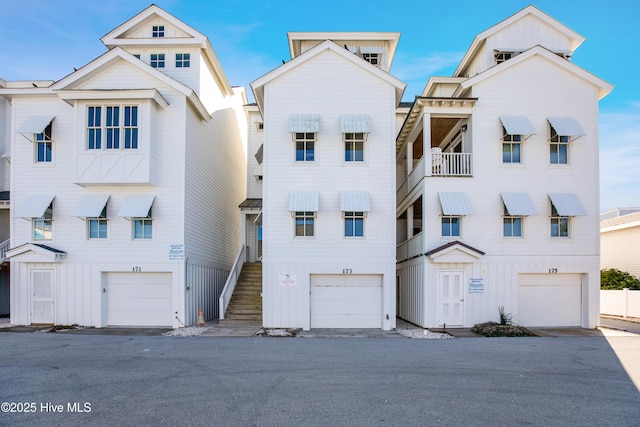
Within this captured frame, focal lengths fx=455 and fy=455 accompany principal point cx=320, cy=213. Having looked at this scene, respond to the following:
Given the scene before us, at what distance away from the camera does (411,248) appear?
18.8m

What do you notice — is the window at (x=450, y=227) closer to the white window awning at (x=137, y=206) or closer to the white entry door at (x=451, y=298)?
the white entry door at (x=451, y=298)

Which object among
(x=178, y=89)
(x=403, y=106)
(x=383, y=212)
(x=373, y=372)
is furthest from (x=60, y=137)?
(x=403, y=106)

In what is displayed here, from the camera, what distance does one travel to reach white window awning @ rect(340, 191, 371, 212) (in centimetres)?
1628

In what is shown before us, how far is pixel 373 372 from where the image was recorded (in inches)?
367

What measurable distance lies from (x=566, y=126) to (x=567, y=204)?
2915 mm

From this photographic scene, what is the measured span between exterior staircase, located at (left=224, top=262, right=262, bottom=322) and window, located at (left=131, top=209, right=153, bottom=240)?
4.33 meters

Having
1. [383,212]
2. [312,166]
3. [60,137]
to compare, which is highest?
[60,137]

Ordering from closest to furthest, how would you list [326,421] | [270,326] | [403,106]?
[326,421] → [270,326] → [403,106]

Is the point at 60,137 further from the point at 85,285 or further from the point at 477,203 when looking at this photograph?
the point at 477,203

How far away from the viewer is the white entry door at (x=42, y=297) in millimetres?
16984

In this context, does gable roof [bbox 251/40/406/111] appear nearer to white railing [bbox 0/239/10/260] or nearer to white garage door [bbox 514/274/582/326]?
white garage door [bbox 514/274/582/326]

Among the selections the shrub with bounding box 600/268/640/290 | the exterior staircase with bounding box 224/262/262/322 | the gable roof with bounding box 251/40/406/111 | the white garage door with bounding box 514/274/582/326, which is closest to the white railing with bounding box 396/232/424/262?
the white garage door with bounding box 514/274/582/326

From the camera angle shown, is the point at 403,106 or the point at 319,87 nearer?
the point at 319,87

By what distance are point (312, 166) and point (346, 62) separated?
13.7 feet
